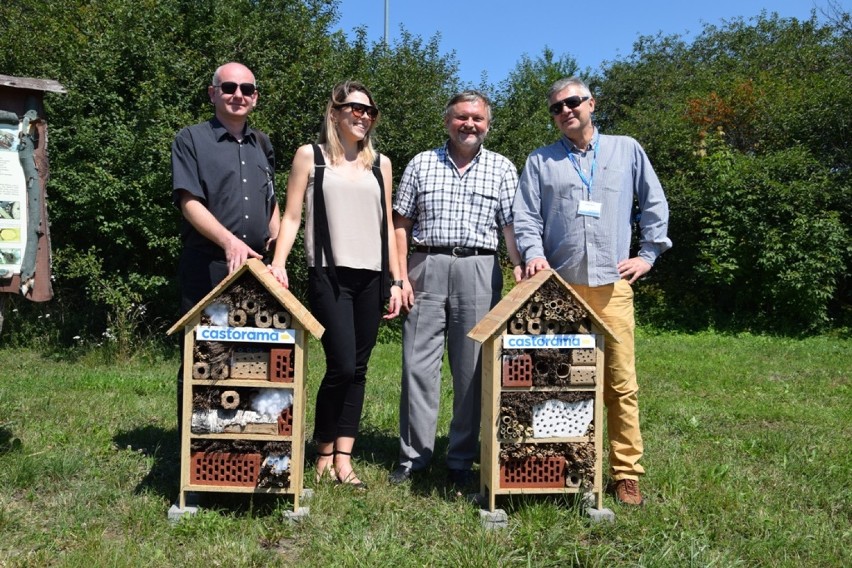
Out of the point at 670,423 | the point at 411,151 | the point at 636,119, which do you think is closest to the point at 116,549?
the point at 670,423

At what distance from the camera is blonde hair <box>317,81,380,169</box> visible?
4.11m

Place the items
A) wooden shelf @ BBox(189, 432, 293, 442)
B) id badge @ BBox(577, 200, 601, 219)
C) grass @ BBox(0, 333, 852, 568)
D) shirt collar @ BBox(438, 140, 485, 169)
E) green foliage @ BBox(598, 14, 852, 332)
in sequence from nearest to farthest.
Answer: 1. grass @ BBox(0, 333, 852, 568)
2. wooden shelf @ BBox(189, 432, 293, 442)
3. id badge @ BBox(577, 200, 601, 219)
4. shirt collar @ BBox(438, 140, 485, 169)
5. green foliage @ BBox(598, 14, 852, 332)

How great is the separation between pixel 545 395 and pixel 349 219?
4.68ft

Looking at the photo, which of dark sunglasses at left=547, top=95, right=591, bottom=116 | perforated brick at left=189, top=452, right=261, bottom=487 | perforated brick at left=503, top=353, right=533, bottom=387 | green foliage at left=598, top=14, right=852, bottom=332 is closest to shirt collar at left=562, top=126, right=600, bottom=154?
dark sunglasses at left=547, top=95, right=591, bottom=116

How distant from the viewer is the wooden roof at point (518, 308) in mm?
3709

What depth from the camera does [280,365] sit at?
149 inches

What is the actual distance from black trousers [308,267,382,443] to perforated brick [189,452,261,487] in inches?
26.5

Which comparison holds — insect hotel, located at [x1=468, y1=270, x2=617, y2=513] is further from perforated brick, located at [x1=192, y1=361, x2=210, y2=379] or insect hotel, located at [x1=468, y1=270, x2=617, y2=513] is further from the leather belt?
perforated brick, located at [x1=192, y1=361, x2=210, y2=379]

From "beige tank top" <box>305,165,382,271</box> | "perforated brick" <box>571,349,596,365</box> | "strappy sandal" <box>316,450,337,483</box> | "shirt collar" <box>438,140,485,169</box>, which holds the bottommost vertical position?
"strappy sandal" <box>316,450,337,483</box>

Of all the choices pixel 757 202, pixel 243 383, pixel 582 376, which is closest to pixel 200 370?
pixel 243 383

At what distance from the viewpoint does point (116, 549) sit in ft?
10.8

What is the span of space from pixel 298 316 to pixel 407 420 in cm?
118

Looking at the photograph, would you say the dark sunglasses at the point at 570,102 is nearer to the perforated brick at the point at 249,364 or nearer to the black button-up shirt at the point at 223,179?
the black button-up shirt at the point at 223,179

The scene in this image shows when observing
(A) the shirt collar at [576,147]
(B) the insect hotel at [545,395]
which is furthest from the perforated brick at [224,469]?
(A) the shirt collar at [576,147]
